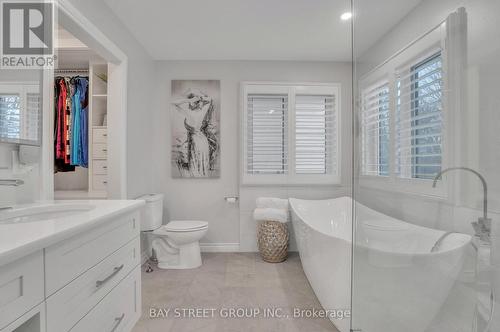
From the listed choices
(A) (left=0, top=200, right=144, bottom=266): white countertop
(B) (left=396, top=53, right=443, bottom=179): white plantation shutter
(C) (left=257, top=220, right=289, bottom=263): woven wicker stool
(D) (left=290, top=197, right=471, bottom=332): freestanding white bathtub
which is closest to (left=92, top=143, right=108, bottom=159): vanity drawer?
(A) (left=0, top=200, right=144, bottom=266): white countertop

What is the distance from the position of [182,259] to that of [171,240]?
241 mm

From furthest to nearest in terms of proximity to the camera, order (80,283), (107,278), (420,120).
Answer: (420,120), (107,278), (80,283)

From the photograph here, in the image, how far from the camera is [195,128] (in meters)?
3.20

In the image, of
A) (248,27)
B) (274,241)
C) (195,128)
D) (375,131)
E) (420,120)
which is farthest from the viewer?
(195,128)

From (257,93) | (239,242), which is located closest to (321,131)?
(257,93)

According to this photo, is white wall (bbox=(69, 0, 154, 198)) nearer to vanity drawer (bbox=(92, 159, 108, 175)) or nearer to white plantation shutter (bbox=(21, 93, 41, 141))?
vanity drawer (bbox=(92, 159, 108, 175))

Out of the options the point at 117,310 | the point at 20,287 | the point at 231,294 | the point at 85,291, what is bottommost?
the point at 231,294

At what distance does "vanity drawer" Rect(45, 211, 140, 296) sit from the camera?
797 mm

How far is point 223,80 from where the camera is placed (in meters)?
3.23

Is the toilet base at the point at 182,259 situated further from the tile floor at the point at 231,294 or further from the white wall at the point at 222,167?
the white wall at the point at 222,167

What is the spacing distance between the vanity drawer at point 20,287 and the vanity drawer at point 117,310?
286mm

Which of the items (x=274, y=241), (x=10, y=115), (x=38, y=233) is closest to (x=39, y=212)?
(x=10, y=115)

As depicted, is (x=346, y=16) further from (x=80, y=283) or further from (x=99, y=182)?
(x=99, y=182)

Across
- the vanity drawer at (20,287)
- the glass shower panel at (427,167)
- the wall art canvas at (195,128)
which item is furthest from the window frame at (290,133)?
the vanity drawer at (20,287)
